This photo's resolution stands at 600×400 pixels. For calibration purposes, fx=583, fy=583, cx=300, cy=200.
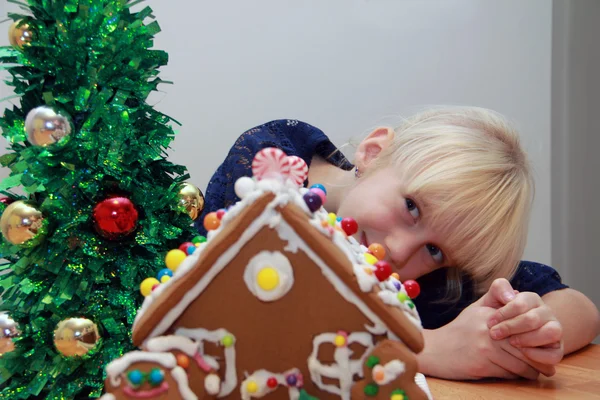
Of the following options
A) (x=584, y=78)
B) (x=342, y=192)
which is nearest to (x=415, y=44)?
(x=584, y=78)

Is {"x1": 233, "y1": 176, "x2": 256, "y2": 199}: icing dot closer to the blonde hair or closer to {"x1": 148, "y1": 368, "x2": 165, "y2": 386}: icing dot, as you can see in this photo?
{"x1": 148, "y1": 368, "x2": 165, "y2": 386}: icing dot

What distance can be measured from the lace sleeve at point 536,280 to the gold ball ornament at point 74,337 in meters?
0.87

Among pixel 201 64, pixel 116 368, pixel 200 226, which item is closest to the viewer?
pixel 116 368

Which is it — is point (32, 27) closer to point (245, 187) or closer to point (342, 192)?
point (245, 187)

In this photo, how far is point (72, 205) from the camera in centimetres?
87

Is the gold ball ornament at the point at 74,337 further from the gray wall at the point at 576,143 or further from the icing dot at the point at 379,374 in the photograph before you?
the gray wall at the point at 576,143

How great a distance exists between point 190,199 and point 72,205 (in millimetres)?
179

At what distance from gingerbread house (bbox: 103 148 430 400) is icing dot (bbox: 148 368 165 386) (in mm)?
20

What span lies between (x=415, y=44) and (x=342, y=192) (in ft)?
2.88

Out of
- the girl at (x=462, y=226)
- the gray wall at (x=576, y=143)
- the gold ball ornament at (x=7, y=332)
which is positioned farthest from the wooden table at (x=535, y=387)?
the gray wall at (x=576, y=143)

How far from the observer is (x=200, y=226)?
3.96 ft

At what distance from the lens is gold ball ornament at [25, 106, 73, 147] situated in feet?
2.70

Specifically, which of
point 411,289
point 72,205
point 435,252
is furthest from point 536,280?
point 72,205

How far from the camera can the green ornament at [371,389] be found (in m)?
0.53
